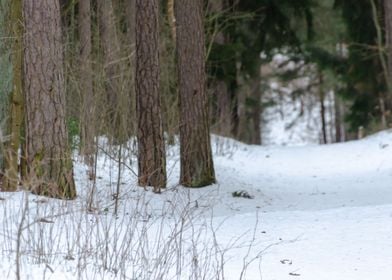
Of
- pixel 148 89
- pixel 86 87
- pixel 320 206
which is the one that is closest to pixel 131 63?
pixel 86 87

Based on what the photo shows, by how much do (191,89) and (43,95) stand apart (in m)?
3.34

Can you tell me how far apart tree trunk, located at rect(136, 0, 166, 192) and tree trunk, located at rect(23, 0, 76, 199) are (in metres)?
2.20

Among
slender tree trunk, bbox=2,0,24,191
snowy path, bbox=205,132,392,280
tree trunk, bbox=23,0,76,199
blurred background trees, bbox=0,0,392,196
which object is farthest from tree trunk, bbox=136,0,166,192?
tree trunk, bbox=23,0,76,199

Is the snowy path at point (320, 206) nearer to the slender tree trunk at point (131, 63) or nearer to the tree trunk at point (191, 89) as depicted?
the tree trunk at point (191, 89)

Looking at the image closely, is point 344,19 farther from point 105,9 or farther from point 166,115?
point 105,9

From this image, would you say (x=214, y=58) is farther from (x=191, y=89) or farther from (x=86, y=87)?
(x=86, y=87)

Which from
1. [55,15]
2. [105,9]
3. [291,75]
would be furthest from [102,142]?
[291,75]

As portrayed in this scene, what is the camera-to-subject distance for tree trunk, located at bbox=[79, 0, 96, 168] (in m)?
7.55

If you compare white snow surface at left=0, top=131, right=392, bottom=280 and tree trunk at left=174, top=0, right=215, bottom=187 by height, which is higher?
tree trunk at left=174, top=0, right=215, bottom=187

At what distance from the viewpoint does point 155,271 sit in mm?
4723

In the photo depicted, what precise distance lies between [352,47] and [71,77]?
13.0 metres

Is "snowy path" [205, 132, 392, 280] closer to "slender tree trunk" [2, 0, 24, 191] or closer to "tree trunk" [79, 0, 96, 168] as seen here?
"tree trunk" [79, 0, 96, 168]

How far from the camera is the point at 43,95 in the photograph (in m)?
6.72

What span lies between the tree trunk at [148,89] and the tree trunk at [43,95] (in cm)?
220
